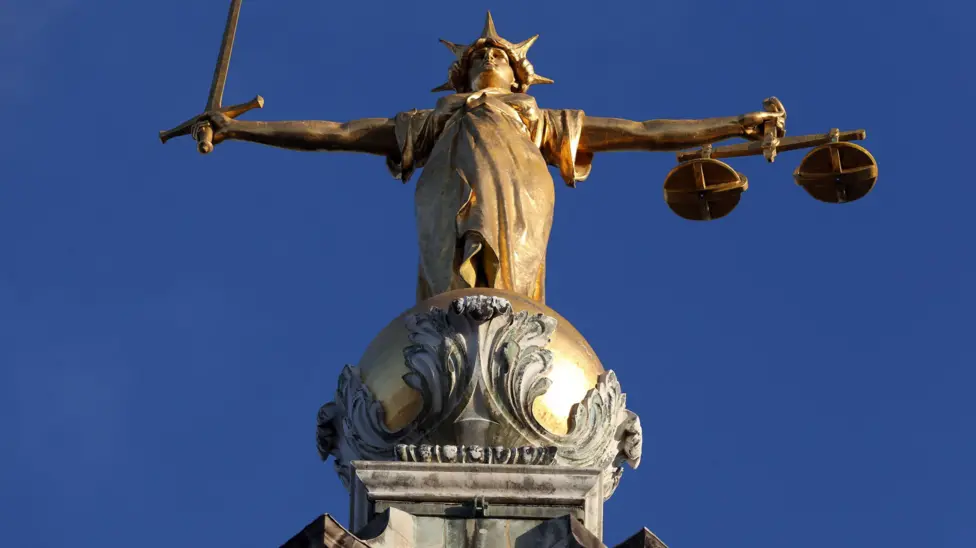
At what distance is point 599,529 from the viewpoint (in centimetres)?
2319

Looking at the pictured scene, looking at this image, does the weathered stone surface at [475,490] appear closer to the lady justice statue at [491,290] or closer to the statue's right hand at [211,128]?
the lady justice statue at [491,290]

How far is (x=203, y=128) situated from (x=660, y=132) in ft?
13.4

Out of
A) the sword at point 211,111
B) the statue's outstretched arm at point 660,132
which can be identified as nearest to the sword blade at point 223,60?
the sword at point 211,111

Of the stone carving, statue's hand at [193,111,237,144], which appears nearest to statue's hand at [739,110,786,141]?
statue's hand at [193,111,237,144]

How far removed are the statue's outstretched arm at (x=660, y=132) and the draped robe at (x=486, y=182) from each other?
17 cm

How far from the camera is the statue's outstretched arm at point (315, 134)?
27328 mm

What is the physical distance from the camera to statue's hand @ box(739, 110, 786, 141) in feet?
88.7

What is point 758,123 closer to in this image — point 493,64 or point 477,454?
point 493,64

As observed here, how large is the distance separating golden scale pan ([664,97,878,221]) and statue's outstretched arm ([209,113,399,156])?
2.63 m

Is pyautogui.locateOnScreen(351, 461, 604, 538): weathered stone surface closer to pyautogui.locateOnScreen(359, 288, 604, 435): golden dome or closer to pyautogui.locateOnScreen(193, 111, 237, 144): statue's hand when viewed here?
pyautogui.locateOnScreen(359, 288, 604, 435): golden dome

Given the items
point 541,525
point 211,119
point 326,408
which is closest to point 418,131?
point 211,119

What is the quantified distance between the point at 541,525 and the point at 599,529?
2.07 feet

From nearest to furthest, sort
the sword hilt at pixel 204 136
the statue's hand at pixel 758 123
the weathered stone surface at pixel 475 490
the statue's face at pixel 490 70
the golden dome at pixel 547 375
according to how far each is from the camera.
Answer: the weathered stone surface at pixel 475 490 → the golden dome at pixel 547 375 → the statue's hand at pixel 758 123 → the sword hilt at pixel 204 136 → the statue's face at pixel 490 70

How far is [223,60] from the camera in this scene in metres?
28.1
